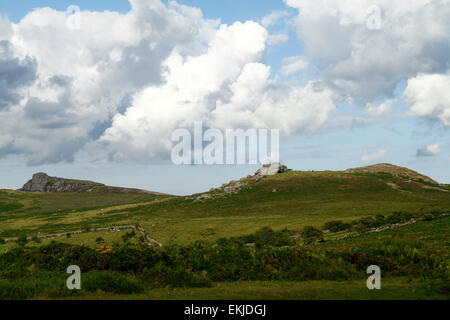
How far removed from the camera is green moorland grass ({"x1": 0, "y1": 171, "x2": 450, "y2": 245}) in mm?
71375

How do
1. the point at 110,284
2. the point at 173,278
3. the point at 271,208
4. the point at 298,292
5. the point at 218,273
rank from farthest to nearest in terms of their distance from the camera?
the point at 271,208, the point at 218,273, the point at 173,278, the point at 110,284, the point at 298,292

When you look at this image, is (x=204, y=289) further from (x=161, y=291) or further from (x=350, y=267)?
(x=350, y=267)

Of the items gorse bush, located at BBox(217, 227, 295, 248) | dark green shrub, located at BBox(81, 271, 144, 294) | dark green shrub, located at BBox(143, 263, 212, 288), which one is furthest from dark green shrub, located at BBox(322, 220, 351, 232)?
dark green shrub, located at BBox(81, 271, 144, 294)

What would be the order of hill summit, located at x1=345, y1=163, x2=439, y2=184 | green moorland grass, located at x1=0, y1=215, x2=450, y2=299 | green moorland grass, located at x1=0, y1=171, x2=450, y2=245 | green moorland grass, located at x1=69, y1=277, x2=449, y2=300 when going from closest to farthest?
green moorland grass, located at x1=69, y1=277, x2=449, y2=300 → green moorland grass, located at x1=0, y1=215, x2=450, y2=299 → green moorland grass, located at x1=0, y1=171, x2=450, y2=245 → hill summit, located at x1=345, y1=163, x2=439, y2=184

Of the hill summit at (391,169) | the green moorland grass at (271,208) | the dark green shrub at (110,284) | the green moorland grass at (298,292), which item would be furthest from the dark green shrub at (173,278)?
the hill summit at (391,169)

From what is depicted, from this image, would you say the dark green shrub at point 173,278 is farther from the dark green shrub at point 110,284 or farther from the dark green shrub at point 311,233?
the dark green shrub at point 311,233

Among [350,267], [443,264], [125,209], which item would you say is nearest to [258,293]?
[350,267]

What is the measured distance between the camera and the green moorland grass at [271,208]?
7138 centimetres

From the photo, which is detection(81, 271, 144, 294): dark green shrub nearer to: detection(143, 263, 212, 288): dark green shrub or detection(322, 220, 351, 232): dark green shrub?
detection(143, 263, 212, 288): dark green shrub

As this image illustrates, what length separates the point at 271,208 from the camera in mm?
94875

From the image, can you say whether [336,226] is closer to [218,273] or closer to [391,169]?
[218,273]

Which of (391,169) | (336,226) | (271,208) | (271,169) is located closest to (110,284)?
(336,226)

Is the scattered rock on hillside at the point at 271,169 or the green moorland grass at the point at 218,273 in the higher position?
the scattered rock on hillside at the point at 271,169
